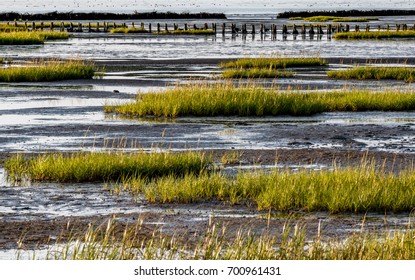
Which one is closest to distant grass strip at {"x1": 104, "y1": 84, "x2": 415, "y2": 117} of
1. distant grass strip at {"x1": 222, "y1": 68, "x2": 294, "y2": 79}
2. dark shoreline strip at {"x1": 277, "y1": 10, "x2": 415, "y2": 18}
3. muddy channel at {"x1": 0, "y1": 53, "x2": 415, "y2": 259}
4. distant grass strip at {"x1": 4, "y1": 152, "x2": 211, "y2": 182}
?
muddy channel at {"x1": 0, "y1": 53, "x2": 415, "y2": 259}

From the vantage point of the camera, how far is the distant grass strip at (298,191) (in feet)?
47.8

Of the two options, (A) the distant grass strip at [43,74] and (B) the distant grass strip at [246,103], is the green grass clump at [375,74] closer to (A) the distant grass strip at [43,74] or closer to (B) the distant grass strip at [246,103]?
(A) the distant grass strip at [43,74]

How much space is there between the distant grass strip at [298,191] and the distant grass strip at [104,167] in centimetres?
97

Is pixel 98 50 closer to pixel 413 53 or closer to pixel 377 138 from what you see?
pixel 413 53

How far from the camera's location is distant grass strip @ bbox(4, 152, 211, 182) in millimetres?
17297

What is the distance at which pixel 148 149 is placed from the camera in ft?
69.8

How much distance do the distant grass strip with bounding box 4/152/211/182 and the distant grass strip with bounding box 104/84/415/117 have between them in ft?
32.8

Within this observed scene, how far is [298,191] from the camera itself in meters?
14.9

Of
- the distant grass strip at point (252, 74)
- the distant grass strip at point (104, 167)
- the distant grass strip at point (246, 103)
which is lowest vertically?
the distant grass strip at point (252, 74)

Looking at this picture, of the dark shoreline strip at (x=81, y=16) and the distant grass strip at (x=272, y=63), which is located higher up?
the distant grass strip at (x=272, y=63)

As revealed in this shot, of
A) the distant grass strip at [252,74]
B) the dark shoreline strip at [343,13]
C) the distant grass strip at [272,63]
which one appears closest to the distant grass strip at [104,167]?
the distant grass strip at [252,74]

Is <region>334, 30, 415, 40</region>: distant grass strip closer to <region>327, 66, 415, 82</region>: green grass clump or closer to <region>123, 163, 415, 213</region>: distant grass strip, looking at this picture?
<region>327, 66, 415, 82</region>: green grass clump

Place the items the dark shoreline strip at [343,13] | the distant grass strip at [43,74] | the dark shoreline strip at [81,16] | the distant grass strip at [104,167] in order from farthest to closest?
the dark shoreline strip at [343,13], the dark shoreline strip at [81,16], the distant grass strip at [43,74], the distant grass strip at [104,167]

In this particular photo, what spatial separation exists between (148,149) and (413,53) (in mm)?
42746
